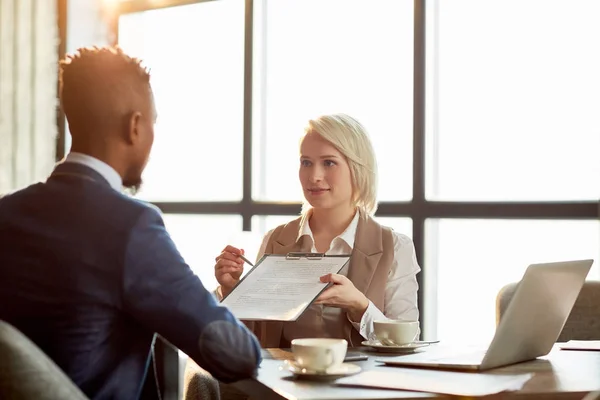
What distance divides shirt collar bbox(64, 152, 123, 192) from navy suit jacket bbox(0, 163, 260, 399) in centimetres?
8

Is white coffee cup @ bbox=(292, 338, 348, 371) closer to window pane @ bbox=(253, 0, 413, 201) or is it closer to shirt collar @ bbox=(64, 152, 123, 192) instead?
shirt collar @ bbox=(64, 152, 123, 192)

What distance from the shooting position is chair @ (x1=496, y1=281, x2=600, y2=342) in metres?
2.54

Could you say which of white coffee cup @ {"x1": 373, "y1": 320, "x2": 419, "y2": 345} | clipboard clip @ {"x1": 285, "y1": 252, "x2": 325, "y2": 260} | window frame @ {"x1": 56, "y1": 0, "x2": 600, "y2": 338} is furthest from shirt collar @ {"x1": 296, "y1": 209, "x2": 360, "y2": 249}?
window frame @ {"x1": 56, "y1": 0, "x2": 600, "y2": 338}

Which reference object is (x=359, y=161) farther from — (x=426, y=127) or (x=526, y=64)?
(x=526, y=64)

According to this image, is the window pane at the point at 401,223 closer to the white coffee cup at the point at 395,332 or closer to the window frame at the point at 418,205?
the window frame at the point at 418,205

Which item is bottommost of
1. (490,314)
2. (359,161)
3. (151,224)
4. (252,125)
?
(490,314)

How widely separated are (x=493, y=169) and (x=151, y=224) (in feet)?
7.91

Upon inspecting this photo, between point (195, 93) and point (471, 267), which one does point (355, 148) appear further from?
point (195, 93)

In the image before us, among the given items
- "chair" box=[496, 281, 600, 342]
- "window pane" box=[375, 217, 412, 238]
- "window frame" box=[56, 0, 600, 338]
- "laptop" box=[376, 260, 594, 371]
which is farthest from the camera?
"window pane" box=[375, 217, 412, 238]

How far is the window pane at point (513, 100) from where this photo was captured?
133 inches

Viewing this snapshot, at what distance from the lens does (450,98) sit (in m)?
3.69

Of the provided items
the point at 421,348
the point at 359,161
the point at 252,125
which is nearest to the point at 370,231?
the point at 359,161

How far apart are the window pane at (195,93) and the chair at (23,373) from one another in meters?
3.02

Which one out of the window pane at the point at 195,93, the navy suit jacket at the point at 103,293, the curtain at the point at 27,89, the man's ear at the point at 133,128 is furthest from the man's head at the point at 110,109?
the curtain at the point at 27,89
